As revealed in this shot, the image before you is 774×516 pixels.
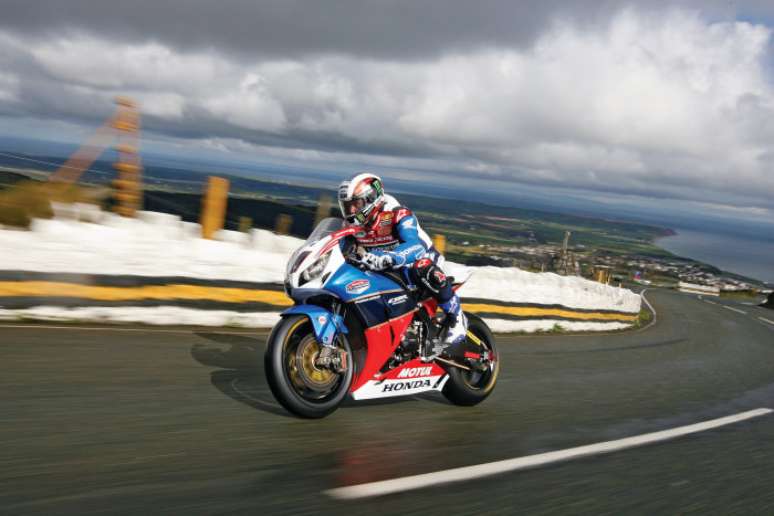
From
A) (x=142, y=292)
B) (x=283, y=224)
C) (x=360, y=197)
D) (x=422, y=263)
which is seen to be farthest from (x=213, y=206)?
(x=422, y=263)

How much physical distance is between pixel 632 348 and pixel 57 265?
442 inches

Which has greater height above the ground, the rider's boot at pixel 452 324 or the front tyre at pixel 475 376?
the rider's boot at pixel 452 324

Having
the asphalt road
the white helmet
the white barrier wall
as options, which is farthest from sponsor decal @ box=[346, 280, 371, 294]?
the white barrier wall

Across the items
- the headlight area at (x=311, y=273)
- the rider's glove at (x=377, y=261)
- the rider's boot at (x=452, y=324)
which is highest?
the rider's glove at (x=377, y=261)

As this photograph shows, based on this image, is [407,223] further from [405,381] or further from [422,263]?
[405,381]

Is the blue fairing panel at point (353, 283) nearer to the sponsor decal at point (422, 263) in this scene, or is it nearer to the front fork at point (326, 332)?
the front fork at point (326, 332)

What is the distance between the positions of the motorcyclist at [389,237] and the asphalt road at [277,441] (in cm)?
119

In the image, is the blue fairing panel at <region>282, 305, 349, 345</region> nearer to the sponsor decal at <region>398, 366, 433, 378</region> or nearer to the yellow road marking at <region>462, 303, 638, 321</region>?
the sponsor decal at <region>398, 366, 433, 378</region>

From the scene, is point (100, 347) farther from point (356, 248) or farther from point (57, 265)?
point (356, 248)

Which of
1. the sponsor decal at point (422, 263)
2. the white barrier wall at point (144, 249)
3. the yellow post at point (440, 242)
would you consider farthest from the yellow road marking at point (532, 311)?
the sponsor decal at point (422, 263)

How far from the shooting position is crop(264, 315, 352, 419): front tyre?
14.6ft

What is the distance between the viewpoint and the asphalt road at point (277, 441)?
334cm

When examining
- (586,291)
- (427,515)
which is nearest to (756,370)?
(586,291)

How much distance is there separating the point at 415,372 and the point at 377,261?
1.11 metres
